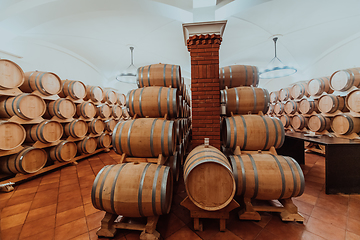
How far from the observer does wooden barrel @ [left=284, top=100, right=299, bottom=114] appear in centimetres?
607

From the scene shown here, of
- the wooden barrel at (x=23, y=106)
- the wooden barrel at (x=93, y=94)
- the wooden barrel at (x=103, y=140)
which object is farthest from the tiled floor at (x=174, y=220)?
the wooden barrel at (x=93, y=94)

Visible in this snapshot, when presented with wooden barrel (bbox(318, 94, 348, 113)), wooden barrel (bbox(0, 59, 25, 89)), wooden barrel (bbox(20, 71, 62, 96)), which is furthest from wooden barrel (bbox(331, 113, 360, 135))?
wooden barrel (bbox(0, 59, 25, 89))

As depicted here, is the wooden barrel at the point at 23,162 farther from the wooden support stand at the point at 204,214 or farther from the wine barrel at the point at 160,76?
the wooden support stand at the point at 204,214

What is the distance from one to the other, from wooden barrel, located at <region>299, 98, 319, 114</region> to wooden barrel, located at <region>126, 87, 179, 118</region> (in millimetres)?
5645

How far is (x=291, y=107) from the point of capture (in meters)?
6.21

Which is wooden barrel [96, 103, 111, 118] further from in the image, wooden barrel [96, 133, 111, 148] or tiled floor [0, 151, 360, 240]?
tiled floor [0, 151, 360, 240]

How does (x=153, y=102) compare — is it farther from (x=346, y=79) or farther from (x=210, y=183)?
(x=346, y=79)

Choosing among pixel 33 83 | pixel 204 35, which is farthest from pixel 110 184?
pixel 33 83

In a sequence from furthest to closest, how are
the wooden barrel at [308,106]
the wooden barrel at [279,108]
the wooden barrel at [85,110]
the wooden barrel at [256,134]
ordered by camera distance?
1. the wooden barrel at [279,108]
2. the wooden barrel at [308,106]
3. the wooden barrel at [85,110]
4. the wooden barrel at [256,134]

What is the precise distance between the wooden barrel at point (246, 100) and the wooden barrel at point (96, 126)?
4.90m

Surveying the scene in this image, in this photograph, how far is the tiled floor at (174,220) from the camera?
1.77 m

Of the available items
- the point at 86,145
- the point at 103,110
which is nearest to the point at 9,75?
the point at 86,145

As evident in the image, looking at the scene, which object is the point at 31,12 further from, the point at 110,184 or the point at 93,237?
the point at 93,237

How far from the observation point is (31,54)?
465cm
